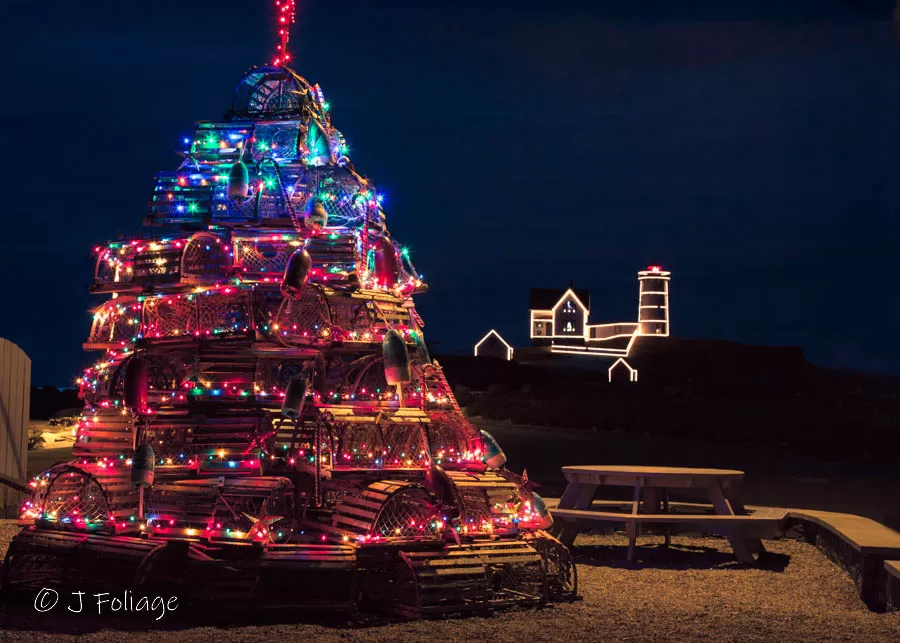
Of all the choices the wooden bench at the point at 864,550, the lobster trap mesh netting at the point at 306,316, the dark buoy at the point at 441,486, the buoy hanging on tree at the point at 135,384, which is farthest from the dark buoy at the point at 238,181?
the wooden bench at the point at 864,550

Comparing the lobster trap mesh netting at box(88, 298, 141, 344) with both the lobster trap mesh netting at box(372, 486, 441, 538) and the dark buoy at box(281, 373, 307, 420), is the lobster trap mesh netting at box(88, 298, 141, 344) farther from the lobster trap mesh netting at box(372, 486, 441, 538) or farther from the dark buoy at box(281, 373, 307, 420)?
the lobster trap mesh netting at box(372, 486, 441, 538)

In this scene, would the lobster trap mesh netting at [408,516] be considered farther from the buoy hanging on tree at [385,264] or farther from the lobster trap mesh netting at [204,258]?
the lobster trap mesh netting at [204,258]

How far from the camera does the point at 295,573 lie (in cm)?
1004

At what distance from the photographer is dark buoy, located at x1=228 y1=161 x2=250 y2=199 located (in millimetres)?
12172

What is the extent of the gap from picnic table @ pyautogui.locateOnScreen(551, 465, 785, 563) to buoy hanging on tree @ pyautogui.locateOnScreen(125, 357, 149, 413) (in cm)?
578

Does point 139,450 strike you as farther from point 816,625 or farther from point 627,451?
point 627,451

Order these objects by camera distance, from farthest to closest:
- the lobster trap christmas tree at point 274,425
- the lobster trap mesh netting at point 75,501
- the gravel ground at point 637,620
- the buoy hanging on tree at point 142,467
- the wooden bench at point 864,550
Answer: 1. the wooden bench at point 864,550
2. the lobster trap mesh netting at point 75,501
3. the buoy hanging on tree at point 142,467
4. the lobster trap christmas tree at point 274,425
5. the gravel ground at point 637,620

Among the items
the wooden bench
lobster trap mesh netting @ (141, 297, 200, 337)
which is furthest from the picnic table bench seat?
lobster trap mesh netting @ (141, 297, 200, 337)

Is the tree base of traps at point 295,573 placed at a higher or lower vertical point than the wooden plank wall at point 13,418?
lower

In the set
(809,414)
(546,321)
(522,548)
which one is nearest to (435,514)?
(522,548)

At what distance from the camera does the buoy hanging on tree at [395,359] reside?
1125cm

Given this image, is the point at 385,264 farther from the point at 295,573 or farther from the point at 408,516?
the point at 295,573

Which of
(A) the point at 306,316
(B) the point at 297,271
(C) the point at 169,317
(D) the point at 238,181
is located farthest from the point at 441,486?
(D) the point at 238,181

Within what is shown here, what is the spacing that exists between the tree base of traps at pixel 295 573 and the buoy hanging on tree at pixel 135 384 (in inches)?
54.0
